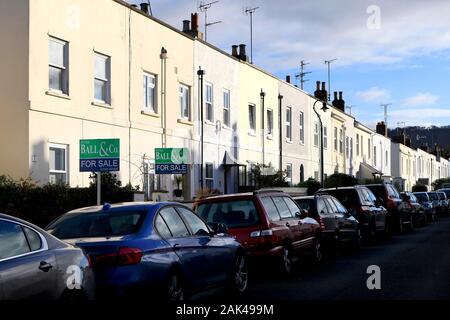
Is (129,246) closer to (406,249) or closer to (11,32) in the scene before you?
(11,32)

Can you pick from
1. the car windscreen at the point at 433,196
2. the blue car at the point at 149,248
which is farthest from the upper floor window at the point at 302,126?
the blue car at the point at 149,248

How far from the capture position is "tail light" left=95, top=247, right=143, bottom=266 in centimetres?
724

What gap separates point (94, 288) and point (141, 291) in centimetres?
56

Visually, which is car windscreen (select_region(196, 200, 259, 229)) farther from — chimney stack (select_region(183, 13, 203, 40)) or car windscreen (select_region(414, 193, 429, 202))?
car windscreen (select_region(414, 193, 429, 202))

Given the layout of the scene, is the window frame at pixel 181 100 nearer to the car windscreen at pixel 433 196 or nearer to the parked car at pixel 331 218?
the parked car at pixel 331 218

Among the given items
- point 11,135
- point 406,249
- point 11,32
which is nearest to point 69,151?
point 11,135

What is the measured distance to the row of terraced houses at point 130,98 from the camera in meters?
15.8

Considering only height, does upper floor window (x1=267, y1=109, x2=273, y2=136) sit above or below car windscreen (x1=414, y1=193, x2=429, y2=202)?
above

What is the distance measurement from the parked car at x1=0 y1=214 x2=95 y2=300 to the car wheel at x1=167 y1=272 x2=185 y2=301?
1.08 meters

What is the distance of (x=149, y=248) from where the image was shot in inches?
295

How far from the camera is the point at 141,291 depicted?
7.25 metres

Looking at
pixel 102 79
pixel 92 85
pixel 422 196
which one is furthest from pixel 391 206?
pixel 422 196

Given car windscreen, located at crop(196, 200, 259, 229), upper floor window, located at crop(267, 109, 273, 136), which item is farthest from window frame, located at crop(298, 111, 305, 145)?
car windscreen, located at crop(196, 200, 259, 229)

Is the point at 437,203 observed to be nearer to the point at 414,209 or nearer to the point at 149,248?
the point at 414,209
